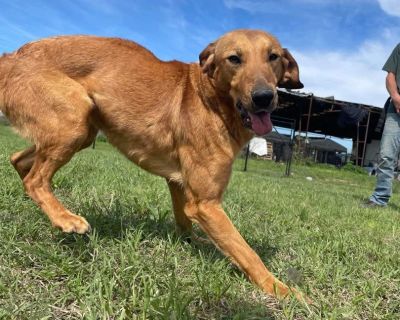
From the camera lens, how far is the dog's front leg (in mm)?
2557

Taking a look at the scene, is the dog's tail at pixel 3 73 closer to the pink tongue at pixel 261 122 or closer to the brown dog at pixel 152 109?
the brown dog at pixel 152 109

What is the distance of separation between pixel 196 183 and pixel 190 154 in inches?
8.3

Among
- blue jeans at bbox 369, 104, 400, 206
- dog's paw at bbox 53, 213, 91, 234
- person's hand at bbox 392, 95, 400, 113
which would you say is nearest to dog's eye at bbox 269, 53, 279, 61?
dog's paw at bbox 53, 213, 91, 234

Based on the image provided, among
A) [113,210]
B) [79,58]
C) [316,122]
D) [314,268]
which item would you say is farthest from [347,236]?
[316,122]

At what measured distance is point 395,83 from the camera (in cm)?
652

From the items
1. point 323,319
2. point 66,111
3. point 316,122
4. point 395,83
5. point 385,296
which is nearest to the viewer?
point 323,319

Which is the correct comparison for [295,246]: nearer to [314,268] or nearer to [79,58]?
[314,268]

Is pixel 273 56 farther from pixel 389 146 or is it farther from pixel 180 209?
pixel 389 146

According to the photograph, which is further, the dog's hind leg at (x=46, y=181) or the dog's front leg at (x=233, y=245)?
the dog's hind leg at (x=46, y=181)

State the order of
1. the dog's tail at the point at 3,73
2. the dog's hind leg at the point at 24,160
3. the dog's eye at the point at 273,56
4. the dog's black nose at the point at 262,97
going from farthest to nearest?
the dog's hind leg at the point at 24,160, the dog's eye at the point at 273,56, the dog's tail at the point at 3,73, the dog's black nose at the point at 262,97

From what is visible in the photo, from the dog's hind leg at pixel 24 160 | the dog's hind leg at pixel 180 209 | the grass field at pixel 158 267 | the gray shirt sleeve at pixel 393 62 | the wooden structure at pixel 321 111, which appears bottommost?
the grass field at pixel 158 267

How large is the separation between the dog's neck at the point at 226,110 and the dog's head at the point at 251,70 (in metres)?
0.04

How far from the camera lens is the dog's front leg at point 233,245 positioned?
2557mm

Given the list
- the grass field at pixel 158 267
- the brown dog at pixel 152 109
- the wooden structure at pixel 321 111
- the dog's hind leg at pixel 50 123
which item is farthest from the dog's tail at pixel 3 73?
the wooden structure at pixel 321 111
